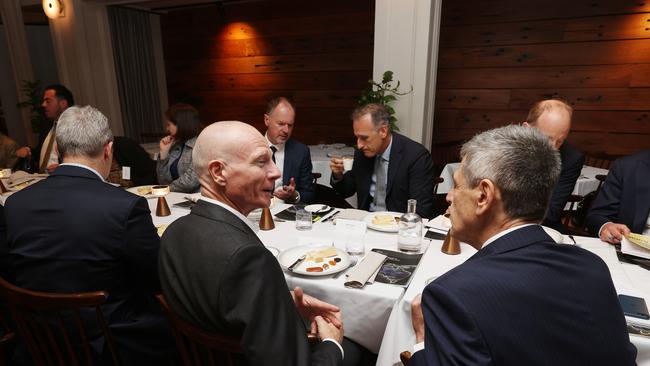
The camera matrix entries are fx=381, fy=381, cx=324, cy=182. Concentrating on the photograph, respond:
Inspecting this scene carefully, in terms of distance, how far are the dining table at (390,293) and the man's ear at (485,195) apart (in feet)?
1.56

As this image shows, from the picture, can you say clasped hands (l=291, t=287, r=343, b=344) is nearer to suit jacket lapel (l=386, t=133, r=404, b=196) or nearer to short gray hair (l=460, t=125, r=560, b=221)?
short gray hair (l=460, t=125, r=560, b=221)

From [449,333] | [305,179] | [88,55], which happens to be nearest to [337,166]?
[305,179]

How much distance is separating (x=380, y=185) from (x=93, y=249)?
1983 mm

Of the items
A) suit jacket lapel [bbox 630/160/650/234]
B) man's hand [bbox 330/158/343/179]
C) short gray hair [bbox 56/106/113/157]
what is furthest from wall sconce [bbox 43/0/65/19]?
suit jacket lapel [bbox 630/160/650/234]

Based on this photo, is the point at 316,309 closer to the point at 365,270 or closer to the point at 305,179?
the point at 365,270

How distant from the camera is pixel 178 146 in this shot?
3168mm

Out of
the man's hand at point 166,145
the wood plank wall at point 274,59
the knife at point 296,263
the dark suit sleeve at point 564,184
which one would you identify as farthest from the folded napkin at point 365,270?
the wood plank wall at point 274,59

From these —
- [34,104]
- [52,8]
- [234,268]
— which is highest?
[52,8]

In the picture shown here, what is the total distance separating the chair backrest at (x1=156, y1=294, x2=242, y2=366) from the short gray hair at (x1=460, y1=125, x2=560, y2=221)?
2.50 feet

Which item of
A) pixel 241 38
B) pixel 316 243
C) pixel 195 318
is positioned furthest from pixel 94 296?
pixel 241 38

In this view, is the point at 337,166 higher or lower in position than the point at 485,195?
lower

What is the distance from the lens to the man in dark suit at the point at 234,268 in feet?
3.06

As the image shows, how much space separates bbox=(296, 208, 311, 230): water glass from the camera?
200 cm

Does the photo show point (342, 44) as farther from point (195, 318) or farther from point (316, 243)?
point (195, 318)
